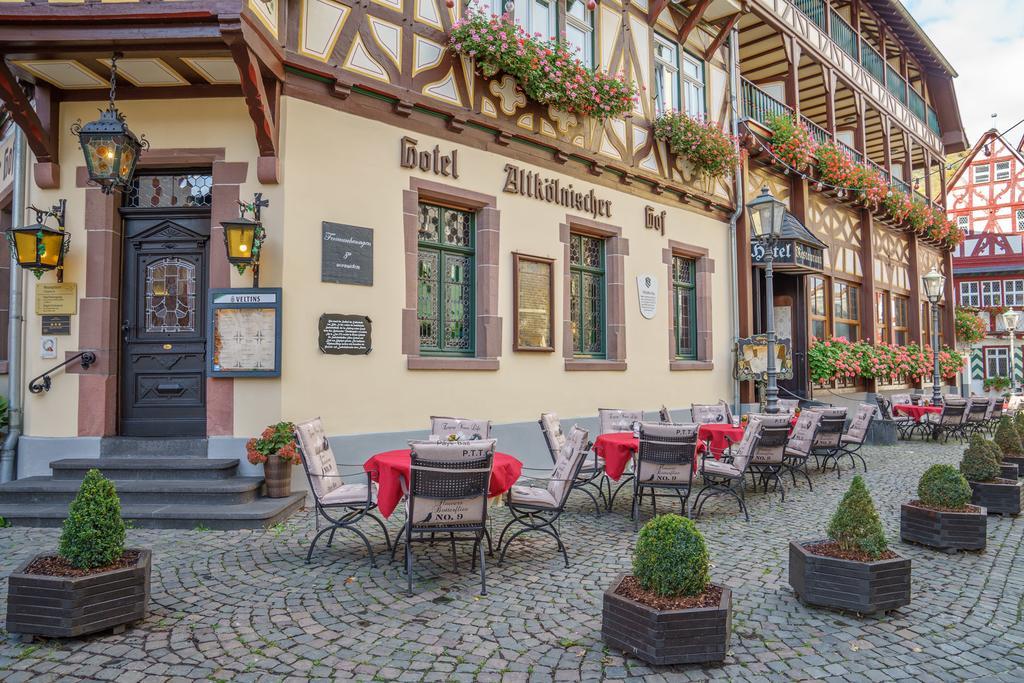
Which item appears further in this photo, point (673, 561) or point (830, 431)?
point (830, 431)

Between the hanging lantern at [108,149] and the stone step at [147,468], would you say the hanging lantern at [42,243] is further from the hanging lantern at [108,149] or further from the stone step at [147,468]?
the stone step at [147,468]

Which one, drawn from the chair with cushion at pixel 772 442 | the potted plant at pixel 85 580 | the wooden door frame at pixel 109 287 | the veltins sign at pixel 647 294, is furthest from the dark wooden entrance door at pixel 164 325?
the veltins sign at pixel 647 294

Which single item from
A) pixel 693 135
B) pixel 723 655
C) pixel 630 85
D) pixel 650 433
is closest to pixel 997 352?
pixel 693 135

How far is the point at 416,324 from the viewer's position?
7.45 m

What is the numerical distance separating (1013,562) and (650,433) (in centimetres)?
278

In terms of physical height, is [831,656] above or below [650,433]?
below

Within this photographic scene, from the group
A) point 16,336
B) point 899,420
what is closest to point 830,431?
point 899,420

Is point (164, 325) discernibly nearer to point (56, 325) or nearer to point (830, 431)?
point (56, 325)

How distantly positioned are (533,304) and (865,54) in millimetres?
14176

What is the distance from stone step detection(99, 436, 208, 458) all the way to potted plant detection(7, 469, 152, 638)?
9.77 feet

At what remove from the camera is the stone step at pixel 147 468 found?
6289mm

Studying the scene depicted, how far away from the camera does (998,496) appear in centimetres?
643

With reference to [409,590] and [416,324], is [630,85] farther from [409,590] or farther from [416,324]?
[409,590]

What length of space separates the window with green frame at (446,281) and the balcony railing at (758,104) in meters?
7.36
